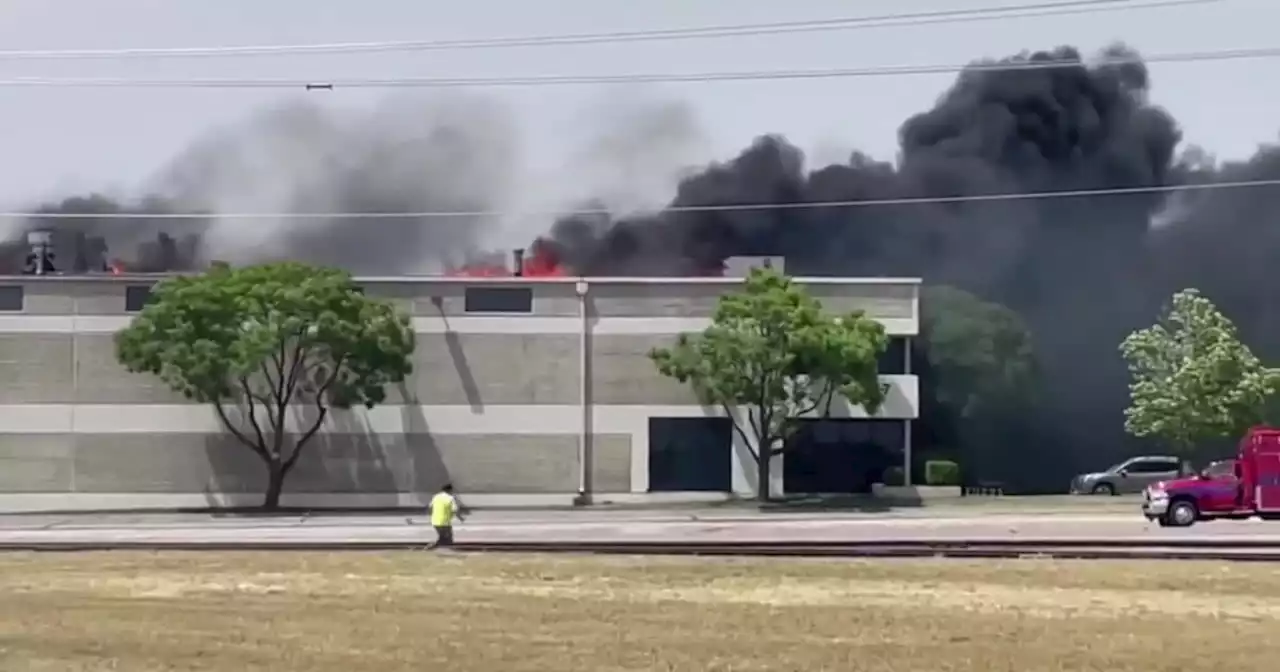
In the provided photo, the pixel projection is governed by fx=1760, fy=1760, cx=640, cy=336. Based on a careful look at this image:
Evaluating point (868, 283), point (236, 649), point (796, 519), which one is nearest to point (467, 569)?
point (236, 649)

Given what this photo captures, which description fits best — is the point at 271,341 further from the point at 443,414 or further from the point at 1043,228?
the point at 1043,228

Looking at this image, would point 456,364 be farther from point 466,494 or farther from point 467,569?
point 467,569

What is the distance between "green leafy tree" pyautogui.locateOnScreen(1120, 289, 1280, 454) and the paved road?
44.8 feet

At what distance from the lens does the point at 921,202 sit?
7556 centimetres

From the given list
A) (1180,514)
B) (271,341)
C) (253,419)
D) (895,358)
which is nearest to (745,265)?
(895,358)

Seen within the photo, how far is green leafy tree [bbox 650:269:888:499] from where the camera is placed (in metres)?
50.4

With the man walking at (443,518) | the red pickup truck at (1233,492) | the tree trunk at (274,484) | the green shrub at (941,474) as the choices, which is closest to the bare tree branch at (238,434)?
the tree trunk at (274,484)

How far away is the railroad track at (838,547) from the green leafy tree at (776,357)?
18151 millimetres

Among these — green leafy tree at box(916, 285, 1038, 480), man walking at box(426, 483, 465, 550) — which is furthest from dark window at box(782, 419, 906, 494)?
man walking at box(426, 483, 465, 550)

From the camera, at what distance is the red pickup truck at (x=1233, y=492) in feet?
122

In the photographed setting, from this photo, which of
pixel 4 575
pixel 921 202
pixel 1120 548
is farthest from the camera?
pixel 921 202

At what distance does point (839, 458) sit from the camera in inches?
2191

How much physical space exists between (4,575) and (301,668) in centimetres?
1247

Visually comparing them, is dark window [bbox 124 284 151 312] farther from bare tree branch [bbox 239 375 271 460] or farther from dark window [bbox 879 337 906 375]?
dark window [bbox 879 337 906 375]
